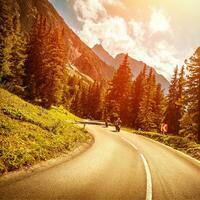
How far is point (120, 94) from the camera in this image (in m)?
55.6

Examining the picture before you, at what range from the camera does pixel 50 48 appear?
1758 inches

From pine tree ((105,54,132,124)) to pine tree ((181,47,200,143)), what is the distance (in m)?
23.2

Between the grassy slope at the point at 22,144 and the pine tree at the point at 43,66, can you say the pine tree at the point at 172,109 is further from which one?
the grassy slope at the point at 22,144

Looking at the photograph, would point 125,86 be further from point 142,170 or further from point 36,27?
point 142,170

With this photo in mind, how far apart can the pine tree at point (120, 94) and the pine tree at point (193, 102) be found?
2318cm

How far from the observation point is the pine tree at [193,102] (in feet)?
95.1

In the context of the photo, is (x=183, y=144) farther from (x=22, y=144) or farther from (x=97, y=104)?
(x=97, y=104)

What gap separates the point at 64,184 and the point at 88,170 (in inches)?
92.1

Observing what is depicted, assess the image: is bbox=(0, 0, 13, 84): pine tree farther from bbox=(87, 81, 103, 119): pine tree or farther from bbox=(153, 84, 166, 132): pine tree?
bbox=(87, 81, 103, 119): pine tree

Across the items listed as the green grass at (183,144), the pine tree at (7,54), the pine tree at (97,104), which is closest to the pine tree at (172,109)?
the green grass at (183,144)

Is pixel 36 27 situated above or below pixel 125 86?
above

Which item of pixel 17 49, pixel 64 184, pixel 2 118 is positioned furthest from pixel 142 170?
pixel 17 49

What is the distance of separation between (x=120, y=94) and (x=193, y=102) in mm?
26402

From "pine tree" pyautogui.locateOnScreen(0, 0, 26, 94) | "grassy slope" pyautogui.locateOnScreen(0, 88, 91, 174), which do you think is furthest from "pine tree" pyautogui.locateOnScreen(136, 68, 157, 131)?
"grassy slope" pyautogui.locateOnScreen(0, 88, 91, 174)
